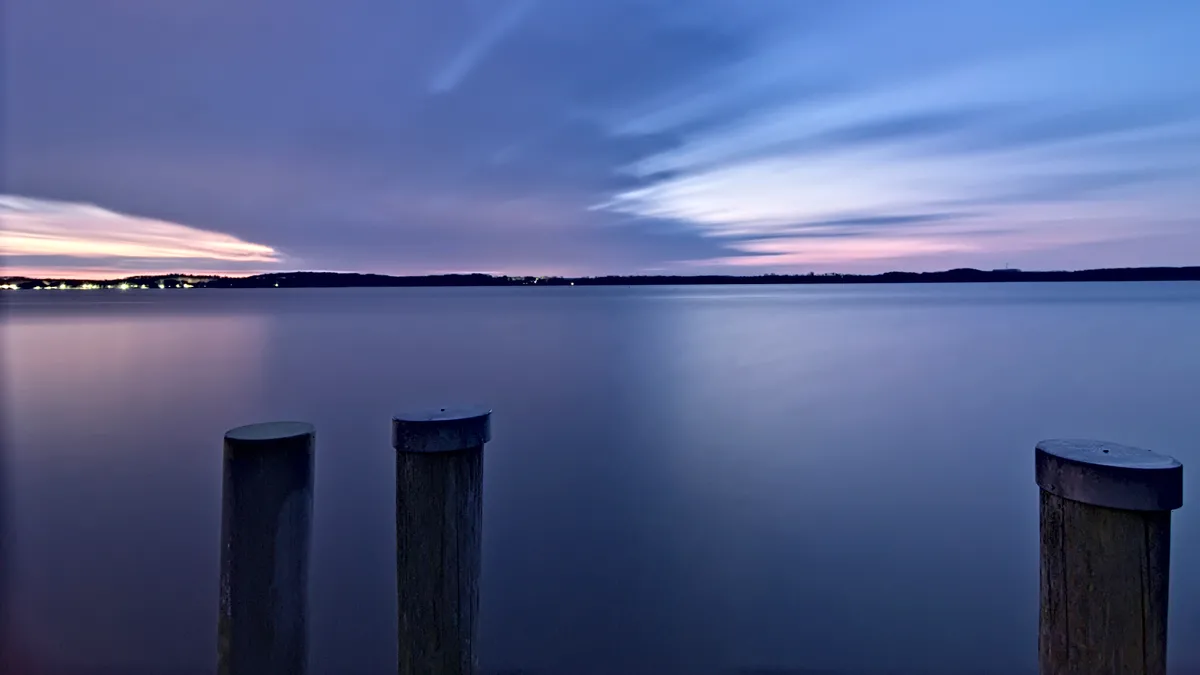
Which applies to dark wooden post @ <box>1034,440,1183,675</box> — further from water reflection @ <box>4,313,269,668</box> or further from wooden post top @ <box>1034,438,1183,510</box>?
water reflection @ <box>4,313,269,668</box>

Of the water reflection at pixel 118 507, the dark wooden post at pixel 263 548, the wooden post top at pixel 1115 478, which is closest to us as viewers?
the wooden post top at pixel 1115 478

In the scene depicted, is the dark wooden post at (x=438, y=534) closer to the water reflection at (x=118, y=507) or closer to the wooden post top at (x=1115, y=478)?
the wooden post top at (x=1115, y=478)

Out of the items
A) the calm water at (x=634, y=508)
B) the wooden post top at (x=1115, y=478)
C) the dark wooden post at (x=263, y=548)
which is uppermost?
the wooden post top at (x=1115, y=478)

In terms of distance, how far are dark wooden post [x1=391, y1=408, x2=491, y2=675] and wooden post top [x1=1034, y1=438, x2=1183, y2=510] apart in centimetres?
178

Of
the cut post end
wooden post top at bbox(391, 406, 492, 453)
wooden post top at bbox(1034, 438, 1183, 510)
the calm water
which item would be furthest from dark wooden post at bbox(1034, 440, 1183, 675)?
the calm water

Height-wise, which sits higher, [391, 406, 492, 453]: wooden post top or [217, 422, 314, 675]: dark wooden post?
[391, 406, 492, 453]: wooden post top

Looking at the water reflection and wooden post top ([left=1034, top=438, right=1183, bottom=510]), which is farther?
the water reflection

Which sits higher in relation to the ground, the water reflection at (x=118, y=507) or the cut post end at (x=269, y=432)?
the cut post end at (x=269, y=432)

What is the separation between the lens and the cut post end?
7.91 feet

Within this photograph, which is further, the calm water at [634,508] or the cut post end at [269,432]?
the calm water at [634,508]

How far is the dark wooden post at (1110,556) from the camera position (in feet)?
6.14

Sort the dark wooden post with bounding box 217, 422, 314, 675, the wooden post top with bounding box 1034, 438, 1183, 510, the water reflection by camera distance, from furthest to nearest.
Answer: the water reflection < the dark wooden post with bounding box 217, 422, 314, 675 < the wooden post top with bounding box 1034, 438, 1183, 510

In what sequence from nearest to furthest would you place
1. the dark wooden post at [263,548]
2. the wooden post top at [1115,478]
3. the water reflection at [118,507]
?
the wooden post top at [1115,478] < the dark wooden post at [263,548] < the water reflection at [118,507]

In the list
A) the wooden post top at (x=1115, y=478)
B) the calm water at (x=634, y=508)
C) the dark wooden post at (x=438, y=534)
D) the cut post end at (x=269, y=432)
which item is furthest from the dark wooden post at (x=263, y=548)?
the calm water at (x=634, y=508)
